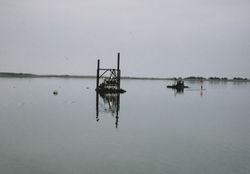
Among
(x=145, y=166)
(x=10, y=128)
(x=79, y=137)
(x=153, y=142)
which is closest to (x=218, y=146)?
(x=153, y=142)

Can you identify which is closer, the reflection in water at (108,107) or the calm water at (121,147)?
the calm water at (121,147)

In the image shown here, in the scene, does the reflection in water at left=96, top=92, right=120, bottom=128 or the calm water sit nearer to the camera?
the calm water

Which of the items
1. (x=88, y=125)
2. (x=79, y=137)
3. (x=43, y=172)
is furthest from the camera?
(x=88, y=125)

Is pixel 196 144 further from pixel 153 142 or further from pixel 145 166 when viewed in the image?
pixel 145 166

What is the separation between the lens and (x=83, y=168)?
17141 millimetres

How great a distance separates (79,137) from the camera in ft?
82.2

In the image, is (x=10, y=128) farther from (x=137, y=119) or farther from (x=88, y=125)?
(x=137, y=119)

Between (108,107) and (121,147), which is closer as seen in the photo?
(121,147)

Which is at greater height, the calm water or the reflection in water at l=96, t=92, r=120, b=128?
the reflection in water at l=96, t=92, r=120, b=128

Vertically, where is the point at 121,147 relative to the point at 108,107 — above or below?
below

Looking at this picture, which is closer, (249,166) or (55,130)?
(249,166)

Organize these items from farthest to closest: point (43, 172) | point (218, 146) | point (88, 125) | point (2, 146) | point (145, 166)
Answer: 1. point (88, 125)
2. point (218, 146)
3. point (2, 146)
4. point (145, 166)
5. point (43, 172)

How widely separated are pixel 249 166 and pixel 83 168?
8.26 metres

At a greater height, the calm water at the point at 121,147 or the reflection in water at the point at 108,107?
the reflection in water at the point at 108,107
